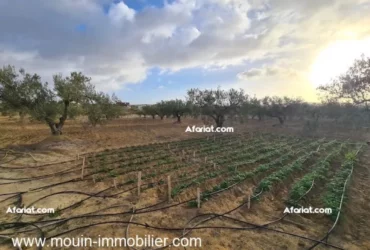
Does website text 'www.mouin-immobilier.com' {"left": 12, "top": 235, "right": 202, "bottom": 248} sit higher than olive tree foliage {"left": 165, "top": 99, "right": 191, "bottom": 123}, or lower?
lower

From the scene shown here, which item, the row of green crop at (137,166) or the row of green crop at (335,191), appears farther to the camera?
the row of green crop at (137,166)

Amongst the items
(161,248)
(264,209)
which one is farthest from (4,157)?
(264,209)

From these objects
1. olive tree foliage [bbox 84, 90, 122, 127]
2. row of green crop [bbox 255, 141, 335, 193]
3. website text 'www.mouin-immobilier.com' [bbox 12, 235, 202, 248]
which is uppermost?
olive tree foliage [bbox 84, 90, 122, 127]

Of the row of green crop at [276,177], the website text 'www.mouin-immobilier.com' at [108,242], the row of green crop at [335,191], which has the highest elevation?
the row of green crop at [276,177]

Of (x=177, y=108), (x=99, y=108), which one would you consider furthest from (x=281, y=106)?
(x=99, y=108)

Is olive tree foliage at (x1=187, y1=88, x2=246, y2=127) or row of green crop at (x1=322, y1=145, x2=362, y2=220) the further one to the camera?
olive tree foliage at (x1=187, y1=88, x2=246, y2=127)

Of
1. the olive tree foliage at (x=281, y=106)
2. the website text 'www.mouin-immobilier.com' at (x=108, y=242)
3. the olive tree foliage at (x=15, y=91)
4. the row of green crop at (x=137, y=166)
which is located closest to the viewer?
the website text 'www.mouin-immobilier.com' at (x=108, y=242)

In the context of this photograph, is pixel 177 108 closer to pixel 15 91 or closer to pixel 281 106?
pixel 281 106

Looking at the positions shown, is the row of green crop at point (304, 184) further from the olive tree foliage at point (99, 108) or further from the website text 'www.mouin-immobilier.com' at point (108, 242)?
the olive tree foliage at point (99, 108)

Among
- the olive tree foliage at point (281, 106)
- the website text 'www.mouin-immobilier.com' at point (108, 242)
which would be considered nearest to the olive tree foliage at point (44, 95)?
the website text 'www.mouin-immobilier.com' at point (108, 242)

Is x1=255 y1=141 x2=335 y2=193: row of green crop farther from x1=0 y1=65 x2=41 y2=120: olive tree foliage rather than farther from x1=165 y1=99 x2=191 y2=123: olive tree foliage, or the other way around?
x1=165 y1=99 x2=191 y2=123: olive tree foliage

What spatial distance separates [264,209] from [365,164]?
1113 cm

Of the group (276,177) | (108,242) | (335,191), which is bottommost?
(108,242)

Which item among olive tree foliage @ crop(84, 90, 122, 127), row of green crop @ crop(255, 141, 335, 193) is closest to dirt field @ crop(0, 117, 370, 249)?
row of green crop @ crop(255, 141, 335, 193)
